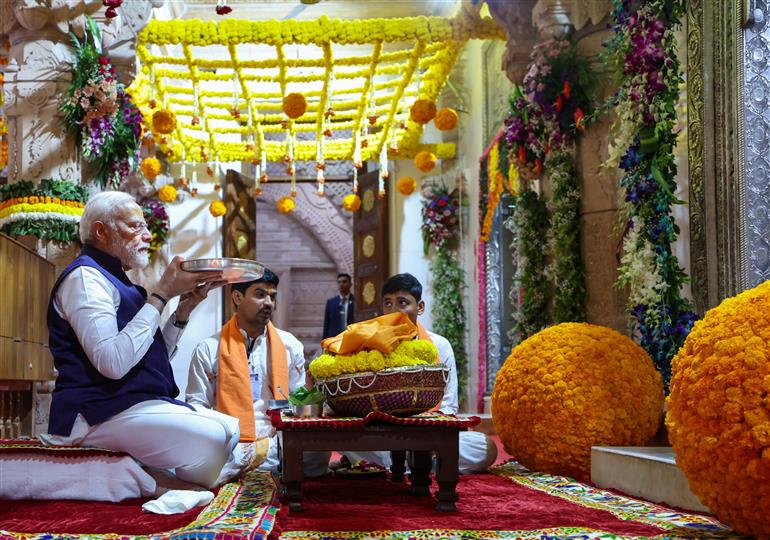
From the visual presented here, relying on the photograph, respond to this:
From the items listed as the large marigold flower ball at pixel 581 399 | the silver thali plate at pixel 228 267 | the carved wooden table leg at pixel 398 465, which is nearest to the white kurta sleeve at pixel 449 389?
the large marigold flower ball at pixel 581 399

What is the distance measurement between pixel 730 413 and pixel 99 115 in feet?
20.2

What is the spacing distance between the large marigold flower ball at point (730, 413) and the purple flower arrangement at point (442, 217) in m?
10.1

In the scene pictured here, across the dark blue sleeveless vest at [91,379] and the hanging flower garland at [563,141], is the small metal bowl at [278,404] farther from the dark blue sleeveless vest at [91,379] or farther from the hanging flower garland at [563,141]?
the hanging flower garland at [563,141]

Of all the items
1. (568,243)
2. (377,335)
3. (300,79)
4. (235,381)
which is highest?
(300,79)

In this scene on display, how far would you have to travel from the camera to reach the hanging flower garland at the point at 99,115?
8.12 meters

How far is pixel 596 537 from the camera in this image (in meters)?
3.39

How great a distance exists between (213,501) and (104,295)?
3.31 ft

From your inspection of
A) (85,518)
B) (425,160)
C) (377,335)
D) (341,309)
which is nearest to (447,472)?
(377,335)

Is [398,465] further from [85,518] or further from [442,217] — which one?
[442,217]

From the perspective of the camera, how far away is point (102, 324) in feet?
13.5

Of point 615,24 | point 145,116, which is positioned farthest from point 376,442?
point 145,116

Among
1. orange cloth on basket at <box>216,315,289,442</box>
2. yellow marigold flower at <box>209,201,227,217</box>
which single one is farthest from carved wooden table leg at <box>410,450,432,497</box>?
yellow marigold flower at <box>209,201,227,217</box>

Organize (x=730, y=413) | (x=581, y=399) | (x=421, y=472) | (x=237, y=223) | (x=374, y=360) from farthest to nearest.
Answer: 1. (x=237, y=223)
2. (x=581, y=399)
3. (x=421, y=472)
4. (x=374, y=360)
5. (x=730, y=413)

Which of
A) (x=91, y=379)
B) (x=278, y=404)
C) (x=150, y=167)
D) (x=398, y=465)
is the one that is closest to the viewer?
(x=91, y=379)
